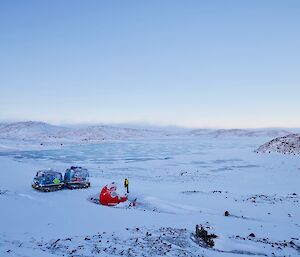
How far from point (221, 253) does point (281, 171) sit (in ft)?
90.0

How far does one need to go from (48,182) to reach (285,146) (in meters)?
48.2

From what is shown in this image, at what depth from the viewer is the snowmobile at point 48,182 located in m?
22.3

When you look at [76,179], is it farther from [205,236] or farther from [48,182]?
[205,236]

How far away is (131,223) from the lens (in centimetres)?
1491

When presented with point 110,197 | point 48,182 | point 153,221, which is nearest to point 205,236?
point 153,221

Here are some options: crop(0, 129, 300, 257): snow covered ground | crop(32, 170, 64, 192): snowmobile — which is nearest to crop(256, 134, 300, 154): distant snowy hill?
crop(0, 129, 300, 257): snow covered ground

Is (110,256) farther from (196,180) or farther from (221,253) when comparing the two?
(196,180)

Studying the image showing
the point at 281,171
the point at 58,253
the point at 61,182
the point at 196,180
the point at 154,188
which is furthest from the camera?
the point at 281,171

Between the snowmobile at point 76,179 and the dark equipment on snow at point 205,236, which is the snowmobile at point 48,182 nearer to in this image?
the snowmobile at point 76,179

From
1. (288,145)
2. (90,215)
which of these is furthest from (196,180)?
(288,145)

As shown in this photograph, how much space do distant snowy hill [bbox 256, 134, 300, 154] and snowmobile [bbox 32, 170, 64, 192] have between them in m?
43.9

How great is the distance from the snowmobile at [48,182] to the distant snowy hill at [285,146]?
43.9 m

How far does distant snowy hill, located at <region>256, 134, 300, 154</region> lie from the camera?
56.3 meters

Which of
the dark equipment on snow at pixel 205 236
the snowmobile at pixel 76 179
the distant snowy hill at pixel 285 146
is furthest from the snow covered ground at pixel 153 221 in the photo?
the distant snowy hill at pixel 285 146
